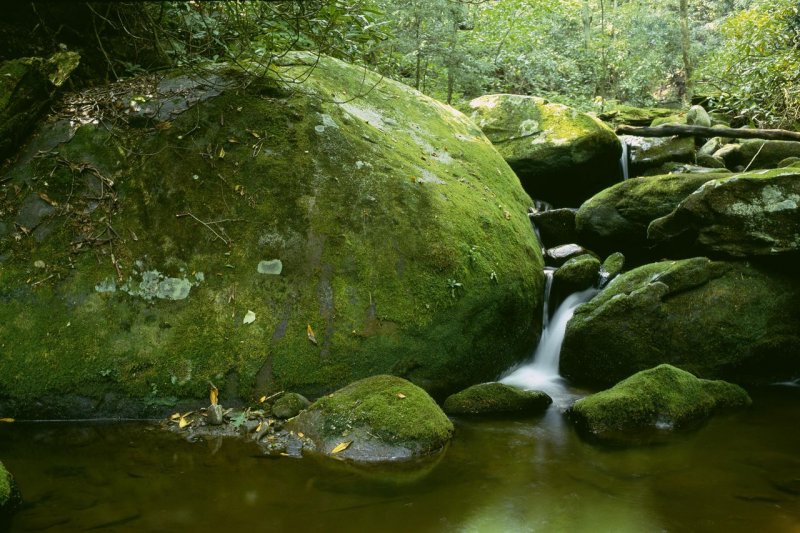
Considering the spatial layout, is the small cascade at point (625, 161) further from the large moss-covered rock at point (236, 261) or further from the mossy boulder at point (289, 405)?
the mossy boulder at point (289, 405)

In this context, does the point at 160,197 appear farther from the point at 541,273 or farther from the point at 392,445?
the point at 541,273

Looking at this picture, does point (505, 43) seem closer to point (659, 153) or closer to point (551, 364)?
point (659, 153)

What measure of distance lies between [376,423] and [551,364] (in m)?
3.08

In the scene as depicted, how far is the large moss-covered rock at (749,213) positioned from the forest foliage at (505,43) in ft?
11.8

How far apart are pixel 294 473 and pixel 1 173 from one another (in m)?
3.84

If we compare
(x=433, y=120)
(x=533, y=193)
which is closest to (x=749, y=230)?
(x=433, y=120)

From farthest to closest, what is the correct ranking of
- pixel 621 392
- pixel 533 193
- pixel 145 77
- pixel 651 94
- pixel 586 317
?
pixel 651 94
pixel 533 193
pixel 586 317
pixel 145 77
pixel 621 392

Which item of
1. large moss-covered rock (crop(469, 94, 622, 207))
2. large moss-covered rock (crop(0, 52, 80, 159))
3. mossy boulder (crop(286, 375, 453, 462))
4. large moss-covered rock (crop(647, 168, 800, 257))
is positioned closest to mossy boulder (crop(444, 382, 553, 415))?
mossy boulder (crop(286, 375, 453, 462))

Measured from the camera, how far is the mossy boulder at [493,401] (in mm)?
4926

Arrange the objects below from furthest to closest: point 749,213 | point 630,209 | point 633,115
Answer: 1. point 633,115
2. point 630,209
3. point 749,213

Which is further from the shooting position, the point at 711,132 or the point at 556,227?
the point at 711,132

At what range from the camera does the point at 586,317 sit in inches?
245

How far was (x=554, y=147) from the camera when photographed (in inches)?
400

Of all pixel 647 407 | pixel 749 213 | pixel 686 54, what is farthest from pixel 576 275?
pixel 686 54
